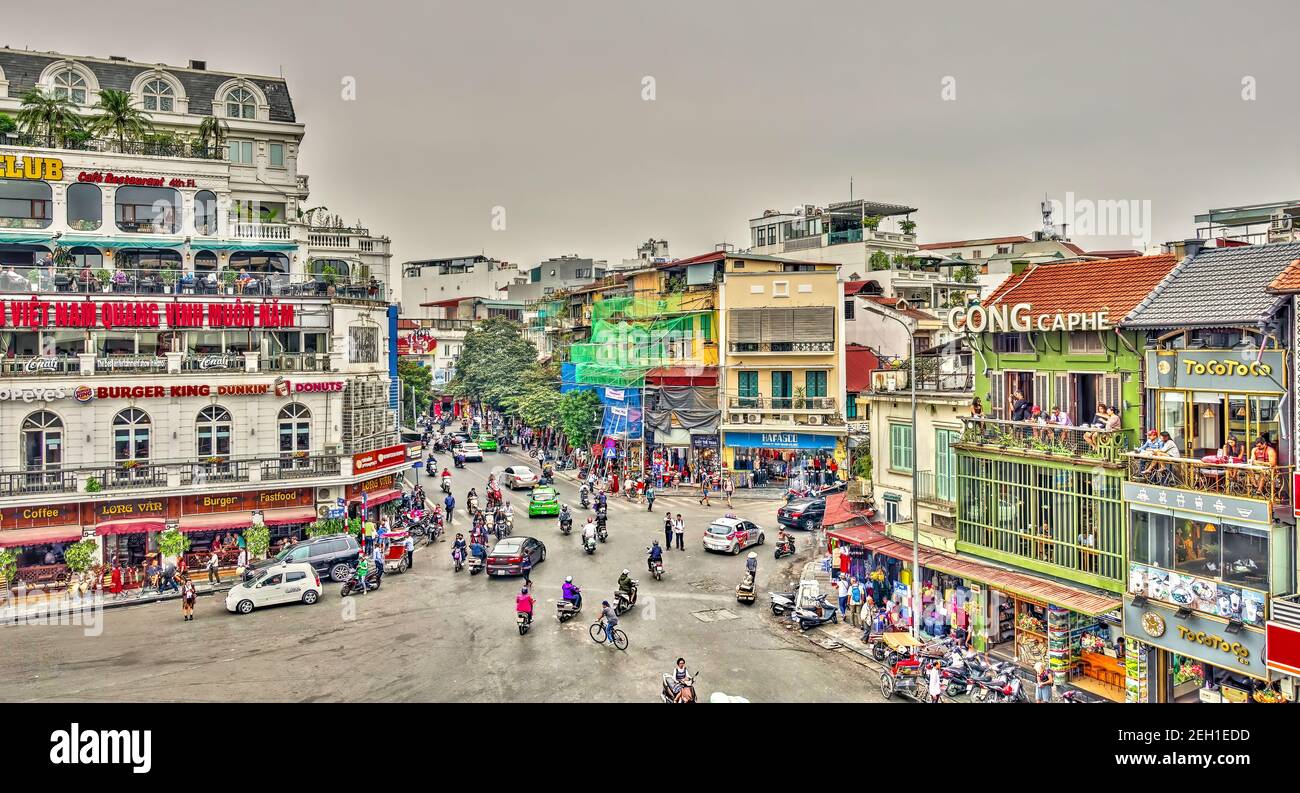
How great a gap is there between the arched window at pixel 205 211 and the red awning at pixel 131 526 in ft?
47.6

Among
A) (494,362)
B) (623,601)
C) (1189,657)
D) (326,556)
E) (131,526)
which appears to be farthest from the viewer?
(494,362)

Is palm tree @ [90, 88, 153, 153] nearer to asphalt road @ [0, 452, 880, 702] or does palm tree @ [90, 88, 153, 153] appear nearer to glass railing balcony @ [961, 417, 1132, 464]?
asphalt road @ [0, 452, 880, 702]

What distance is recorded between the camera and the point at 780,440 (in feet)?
184

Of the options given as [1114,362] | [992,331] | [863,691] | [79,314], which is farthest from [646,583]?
[79,314]

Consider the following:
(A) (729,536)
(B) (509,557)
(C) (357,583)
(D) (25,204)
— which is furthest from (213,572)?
(A) (729,536)

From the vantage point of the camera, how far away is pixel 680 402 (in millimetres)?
58375

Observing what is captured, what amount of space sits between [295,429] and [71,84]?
2503 cm

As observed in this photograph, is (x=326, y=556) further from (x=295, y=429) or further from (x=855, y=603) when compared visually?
(x=855, y=603)

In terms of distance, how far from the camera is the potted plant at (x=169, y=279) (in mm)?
40219

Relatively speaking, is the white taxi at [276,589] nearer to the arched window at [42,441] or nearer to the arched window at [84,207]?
the arched window at [42,441]

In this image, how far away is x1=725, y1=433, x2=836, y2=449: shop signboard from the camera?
55.0 meters

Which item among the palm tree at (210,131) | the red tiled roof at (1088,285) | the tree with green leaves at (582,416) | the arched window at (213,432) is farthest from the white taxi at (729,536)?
the palm tree at (210,131)
